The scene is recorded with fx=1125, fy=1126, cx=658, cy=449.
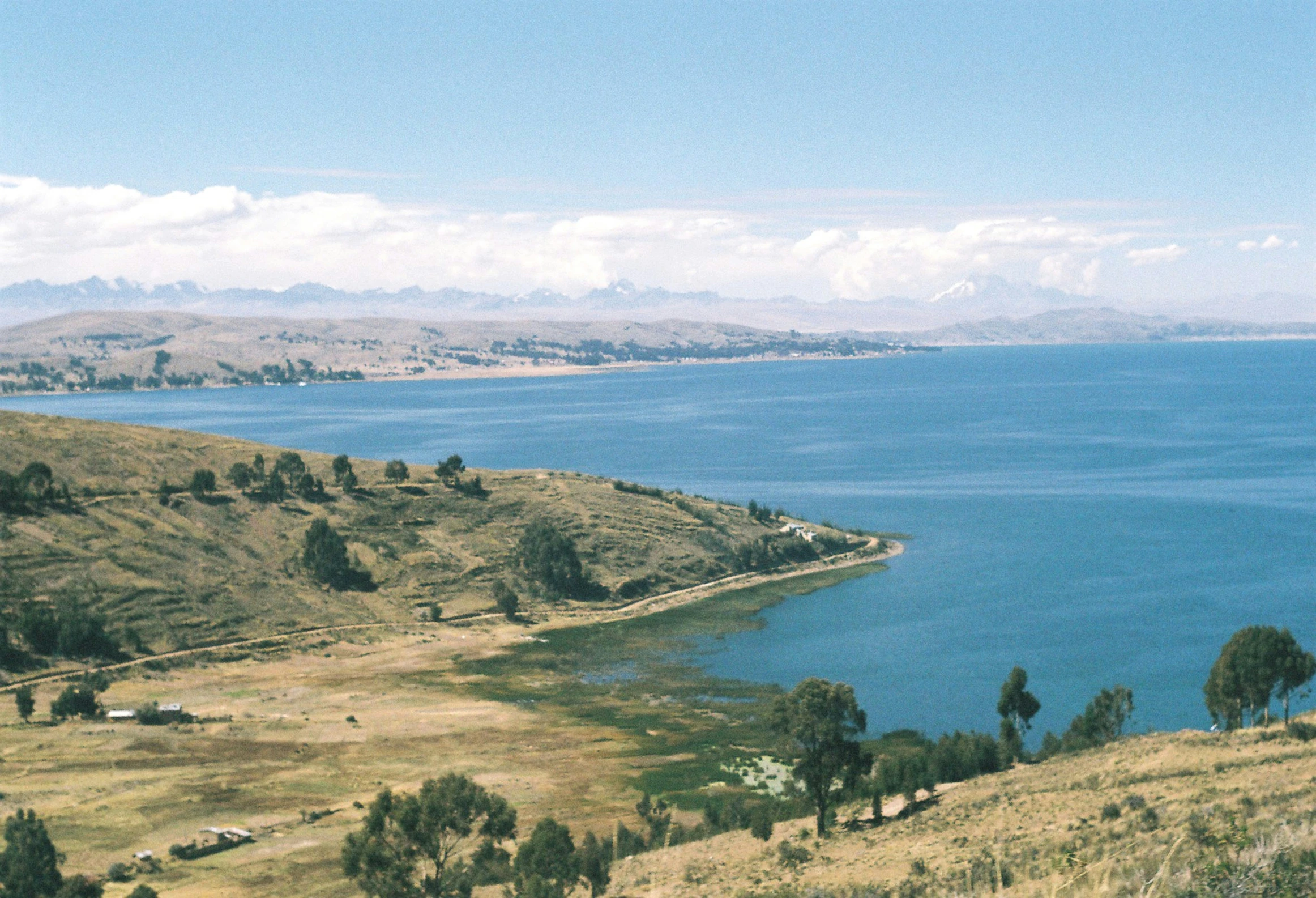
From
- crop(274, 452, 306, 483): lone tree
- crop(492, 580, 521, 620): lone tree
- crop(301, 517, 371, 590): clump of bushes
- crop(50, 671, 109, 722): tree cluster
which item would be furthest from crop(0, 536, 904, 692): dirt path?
Result: crop(274, 452, 306, 483): lone tree

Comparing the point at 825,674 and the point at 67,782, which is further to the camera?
the point at 825,674

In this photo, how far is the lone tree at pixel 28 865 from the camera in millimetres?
A: 49062

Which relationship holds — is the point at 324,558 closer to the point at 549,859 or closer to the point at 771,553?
the point at 771,553

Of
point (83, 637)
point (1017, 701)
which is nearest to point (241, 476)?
point (83, 637)

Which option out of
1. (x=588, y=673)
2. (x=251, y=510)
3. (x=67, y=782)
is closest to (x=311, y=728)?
(x=67, y=782)

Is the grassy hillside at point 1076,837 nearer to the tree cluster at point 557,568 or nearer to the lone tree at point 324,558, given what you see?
the tree cluster at point 557,568

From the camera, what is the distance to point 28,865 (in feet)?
162

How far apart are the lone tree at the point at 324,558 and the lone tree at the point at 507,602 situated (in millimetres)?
17551

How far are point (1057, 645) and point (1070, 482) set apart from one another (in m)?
96.4

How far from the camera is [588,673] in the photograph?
109 meters

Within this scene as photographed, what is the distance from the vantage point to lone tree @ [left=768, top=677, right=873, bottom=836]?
57.4 m

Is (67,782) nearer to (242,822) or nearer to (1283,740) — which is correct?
(242,822)

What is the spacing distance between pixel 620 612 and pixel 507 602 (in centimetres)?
1353

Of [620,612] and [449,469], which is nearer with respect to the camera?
[620,612]
